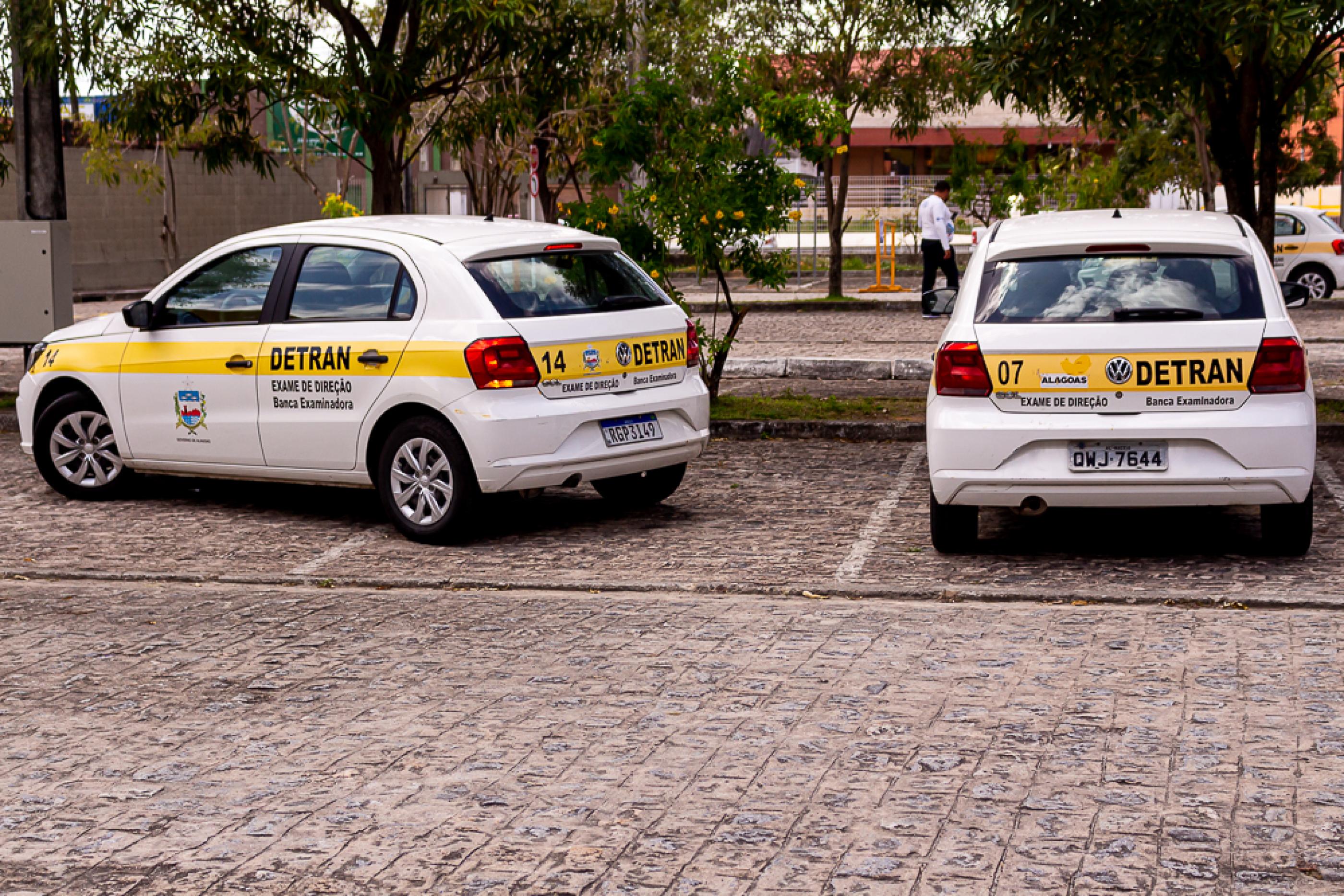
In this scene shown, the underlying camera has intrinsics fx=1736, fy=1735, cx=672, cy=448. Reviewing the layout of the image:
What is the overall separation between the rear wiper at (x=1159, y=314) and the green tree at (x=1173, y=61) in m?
3.01

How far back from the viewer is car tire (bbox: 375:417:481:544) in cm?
873

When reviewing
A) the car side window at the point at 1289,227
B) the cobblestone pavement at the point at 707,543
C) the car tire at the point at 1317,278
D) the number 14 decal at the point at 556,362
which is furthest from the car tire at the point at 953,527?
the car side window at the point at 1289,227

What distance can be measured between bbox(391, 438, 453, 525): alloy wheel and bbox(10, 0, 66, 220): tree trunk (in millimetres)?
7383

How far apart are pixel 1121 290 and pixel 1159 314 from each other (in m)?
0.23

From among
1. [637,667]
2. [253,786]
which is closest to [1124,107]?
[637,667]

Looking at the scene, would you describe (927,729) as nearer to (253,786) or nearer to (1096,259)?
(253,786)

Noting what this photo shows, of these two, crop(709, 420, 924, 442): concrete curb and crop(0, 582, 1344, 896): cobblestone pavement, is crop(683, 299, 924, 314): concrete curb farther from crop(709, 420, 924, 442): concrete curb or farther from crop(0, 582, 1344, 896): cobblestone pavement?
crop(0, 582, 1344, 896): cobblestone pavement

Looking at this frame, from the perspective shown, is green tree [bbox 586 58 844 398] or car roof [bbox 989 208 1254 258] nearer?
car roof [bbox 989 208 1254 258]

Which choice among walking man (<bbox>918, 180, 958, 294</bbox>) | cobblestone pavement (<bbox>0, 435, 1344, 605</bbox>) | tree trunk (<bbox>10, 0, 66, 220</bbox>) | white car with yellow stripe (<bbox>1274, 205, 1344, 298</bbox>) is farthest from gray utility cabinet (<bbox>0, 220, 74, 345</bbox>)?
white car with yellow stripe (<bbox>1274, 205, 1344, 298</bbox>)

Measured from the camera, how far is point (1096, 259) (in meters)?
8.14

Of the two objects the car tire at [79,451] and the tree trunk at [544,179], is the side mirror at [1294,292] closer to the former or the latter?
the car tire at [79,451]

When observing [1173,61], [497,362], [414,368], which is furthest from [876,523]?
[1173,61]

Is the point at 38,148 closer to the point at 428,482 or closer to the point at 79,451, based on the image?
the point at 79,451

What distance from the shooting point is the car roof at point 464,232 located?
9.09 m
